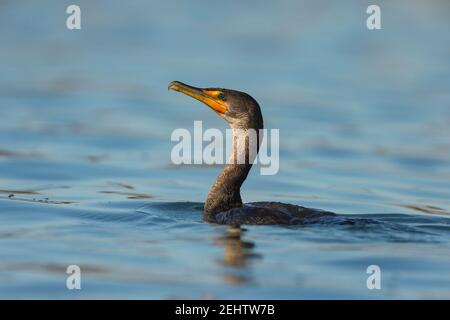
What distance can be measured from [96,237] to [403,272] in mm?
3346

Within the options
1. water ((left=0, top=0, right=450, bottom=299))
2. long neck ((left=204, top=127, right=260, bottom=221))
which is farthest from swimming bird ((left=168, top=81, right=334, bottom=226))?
water ((left=0, top=0, right=450, bottom=299))

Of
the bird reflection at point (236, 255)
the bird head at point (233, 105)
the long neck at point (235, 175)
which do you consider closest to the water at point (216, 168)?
the bird reflection at point (236, 255)

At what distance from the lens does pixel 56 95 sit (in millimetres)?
27031

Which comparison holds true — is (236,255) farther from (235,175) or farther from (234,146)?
(234,146)

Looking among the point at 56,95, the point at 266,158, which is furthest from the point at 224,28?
the point at 266,158

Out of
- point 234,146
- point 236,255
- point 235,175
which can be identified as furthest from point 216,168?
point 236,255

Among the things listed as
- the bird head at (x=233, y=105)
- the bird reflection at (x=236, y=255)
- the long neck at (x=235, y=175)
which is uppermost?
the bird head at (x=233, y=105)

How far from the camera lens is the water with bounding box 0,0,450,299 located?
454 inches

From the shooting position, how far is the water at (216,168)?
1152cm

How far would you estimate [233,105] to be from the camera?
13891 mm

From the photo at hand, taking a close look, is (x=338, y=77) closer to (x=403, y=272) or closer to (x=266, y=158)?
(x=266, y=158)

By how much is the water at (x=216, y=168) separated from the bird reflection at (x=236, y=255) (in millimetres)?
28

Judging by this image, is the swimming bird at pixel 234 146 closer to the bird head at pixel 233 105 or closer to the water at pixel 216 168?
the bird head at pixel 233 105

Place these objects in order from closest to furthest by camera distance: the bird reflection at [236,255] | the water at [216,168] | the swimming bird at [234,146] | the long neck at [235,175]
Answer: the bird reflection at [236,255]
the water at [216,168]
the swimming bird at [234,146]
the long neck at [235,175]
